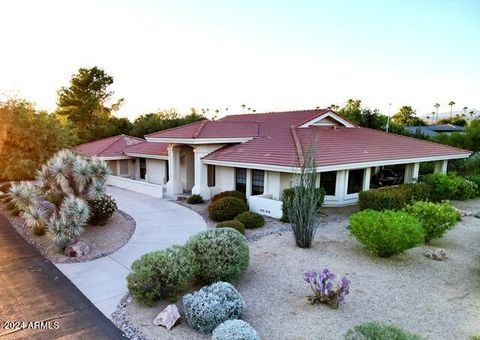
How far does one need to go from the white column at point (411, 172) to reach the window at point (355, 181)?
4.66 m

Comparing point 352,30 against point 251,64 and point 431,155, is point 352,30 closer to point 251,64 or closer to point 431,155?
point 251,64

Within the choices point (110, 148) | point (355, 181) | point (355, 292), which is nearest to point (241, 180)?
point (355, 181)

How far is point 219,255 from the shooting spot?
8.05m

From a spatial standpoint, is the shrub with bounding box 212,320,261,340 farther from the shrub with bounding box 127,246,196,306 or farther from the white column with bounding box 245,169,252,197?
the white column with bounding box 245,169,252,197

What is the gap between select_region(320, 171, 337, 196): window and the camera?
59.5ft

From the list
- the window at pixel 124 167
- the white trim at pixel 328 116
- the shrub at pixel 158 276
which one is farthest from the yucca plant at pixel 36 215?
the white trim at pixel 328 116

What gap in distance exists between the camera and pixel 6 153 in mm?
22266

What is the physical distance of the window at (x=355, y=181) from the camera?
Result: 19141 millimetres

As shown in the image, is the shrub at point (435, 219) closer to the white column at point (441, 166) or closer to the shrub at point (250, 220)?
the shrub at point (250, 220)

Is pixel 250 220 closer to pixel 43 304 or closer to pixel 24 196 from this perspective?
pixel 43 304

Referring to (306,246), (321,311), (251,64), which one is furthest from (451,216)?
(251,64)

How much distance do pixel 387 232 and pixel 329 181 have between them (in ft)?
29.0

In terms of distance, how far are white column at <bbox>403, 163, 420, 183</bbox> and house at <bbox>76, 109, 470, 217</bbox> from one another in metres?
0.03

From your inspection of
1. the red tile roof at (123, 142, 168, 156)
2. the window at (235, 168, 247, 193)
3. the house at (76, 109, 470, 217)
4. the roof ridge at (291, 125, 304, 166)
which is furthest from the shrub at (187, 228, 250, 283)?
the red tile roof at (123, 142, 168, 156)
